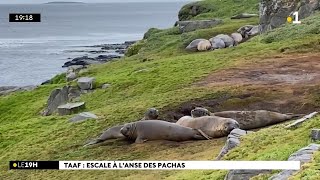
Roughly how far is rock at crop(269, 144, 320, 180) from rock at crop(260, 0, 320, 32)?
31760 mm

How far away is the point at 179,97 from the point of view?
23.6 m

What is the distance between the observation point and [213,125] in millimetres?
17750

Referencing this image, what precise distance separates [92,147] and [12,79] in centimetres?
5071

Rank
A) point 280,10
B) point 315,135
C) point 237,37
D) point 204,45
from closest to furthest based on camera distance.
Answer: point 315,135, point 204,45, point 280,10, point 237,37

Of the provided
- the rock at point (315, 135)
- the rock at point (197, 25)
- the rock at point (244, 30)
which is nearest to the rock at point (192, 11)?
the rock at point (197, 25)

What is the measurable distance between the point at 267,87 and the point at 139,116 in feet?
16.3

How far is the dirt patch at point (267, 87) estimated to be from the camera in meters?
21.0

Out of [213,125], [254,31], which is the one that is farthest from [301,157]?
[254,31]

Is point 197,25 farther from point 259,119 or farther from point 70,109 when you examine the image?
point 259,119

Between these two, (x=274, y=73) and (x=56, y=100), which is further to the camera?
(x=56, y=100)

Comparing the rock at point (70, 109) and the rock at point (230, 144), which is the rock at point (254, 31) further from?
the rock at point (230, 144)

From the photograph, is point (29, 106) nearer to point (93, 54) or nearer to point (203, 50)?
point (203, 50)

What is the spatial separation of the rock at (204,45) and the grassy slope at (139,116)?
1.99 metres
